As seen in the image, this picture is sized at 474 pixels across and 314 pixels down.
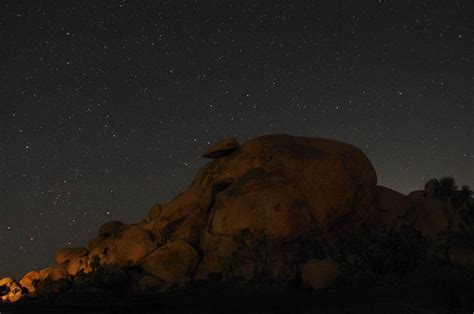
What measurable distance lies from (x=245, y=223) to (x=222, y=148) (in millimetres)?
12582

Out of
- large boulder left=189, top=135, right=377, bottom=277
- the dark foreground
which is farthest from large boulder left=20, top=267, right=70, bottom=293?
large boulder left=189, top=135, right=377, bottom=277

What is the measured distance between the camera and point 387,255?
42844mm

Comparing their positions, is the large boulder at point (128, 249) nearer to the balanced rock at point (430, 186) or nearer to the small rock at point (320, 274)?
the small rock at point (320, 274)

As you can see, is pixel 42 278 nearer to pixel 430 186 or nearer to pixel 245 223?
pixel 245 223

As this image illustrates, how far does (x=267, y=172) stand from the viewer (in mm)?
58656

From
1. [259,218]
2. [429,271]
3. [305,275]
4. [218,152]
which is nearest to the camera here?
[429,271]

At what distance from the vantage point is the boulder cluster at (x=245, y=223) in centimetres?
5194

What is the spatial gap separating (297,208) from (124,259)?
22209mm

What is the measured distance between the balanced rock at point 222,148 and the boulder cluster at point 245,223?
0.15m

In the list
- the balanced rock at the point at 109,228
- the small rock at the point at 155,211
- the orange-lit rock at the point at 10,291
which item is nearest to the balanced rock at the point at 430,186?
the small rock at the point at 155,211

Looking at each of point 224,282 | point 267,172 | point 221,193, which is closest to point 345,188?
point 267,172

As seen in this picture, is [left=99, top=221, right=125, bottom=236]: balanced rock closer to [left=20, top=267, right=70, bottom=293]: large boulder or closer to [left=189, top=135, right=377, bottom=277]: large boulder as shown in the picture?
[left=20, top=267, right=70, bottom=293]: large boulder

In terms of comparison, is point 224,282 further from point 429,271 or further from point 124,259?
point 429,271

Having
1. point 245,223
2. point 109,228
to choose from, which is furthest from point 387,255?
point 109,228
